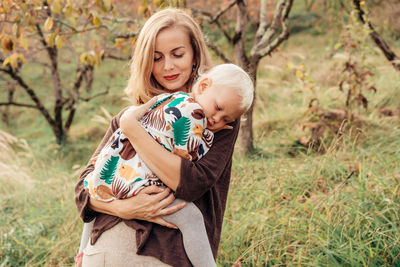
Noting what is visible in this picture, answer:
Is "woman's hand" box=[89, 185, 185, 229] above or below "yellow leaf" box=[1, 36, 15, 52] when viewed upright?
below

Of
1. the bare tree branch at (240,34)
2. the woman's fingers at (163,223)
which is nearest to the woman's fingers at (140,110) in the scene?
the woman's fingers at (163,223)

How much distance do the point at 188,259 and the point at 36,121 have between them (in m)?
10.4

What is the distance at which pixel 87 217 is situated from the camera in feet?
5.68

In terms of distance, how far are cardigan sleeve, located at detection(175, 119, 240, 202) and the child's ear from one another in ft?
0.69

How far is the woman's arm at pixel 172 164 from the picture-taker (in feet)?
4.89

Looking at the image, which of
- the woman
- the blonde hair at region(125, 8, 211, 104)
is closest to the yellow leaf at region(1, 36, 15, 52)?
the blonde hair at region(125, 8, 211, 104)

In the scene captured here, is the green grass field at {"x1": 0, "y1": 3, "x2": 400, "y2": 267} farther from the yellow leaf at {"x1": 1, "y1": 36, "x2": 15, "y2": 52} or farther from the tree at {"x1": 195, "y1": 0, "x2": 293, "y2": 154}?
the yellow leaf at {"x1": 1, "y1": 36, "x2": 15, "y2": 52}

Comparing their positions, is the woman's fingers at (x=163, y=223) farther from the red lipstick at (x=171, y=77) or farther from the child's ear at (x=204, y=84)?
the red lipstick at (x=171, y=77)

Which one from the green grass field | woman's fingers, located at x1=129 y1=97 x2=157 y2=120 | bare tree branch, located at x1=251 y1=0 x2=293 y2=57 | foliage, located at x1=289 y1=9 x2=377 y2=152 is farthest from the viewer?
foliage, located at x1=289 y1=9 x2=377 y2=152

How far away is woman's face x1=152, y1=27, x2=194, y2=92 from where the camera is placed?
1.88m

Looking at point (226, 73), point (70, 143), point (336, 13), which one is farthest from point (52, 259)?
point (336, 13)

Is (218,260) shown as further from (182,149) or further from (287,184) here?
(182,149)

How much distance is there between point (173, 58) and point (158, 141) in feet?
1.80

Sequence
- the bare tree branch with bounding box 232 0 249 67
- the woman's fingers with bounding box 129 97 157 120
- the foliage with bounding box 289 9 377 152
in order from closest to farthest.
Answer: the woman's fingers with bounding box 129 97 157 120 < the bare tree branch with bounding box 232 0 249 67 < the foliage with bounding box 289 9 377 152
